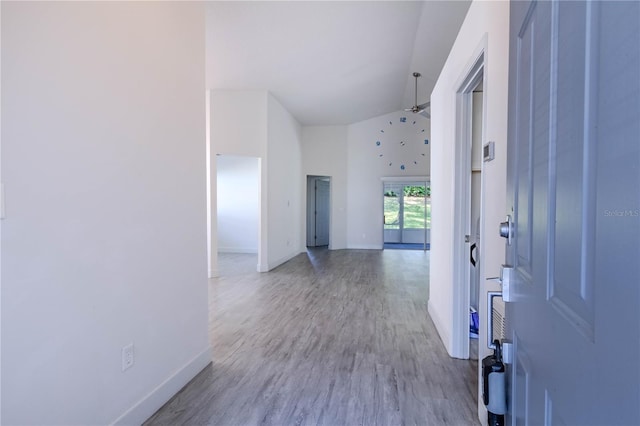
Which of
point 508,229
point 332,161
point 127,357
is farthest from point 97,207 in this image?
point 332,161

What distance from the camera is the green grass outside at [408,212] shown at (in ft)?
36.1

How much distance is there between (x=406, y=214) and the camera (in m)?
11.2

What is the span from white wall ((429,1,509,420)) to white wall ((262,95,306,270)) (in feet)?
11.7

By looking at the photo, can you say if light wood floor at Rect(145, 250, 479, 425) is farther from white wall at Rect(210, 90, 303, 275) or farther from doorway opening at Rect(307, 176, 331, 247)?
doorway opening at Rect(307, 176, 331, 247)

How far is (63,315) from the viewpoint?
56.9 inches

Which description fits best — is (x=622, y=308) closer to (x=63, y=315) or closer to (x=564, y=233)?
(x=564, y=233)

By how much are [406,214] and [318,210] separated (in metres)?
2.94

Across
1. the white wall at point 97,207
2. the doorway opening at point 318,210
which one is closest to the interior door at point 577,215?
the white wall at point 97,207

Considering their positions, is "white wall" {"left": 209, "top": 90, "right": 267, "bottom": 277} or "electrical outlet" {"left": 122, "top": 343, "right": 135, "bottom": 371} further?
"white wall" {"left": 209, "top": 90, "right": 267, "bottom": 277}

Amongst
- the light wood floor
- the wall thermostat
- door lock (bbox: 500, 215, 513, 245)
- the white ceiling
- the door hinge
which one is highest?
the white ceiling

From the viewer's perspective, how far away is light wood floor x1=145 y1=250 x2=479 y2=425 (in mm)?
2015

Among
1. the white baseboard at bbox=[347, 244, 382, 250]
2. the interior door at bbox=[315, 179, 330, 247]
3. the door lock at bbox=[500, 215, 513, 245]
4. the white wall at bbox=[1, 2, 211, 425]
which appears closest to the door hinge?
the door lock at bbox=[500, 215, 513, 245]

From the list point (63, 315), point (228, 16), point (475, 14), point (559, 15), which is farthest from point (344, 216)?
point (559, 15)

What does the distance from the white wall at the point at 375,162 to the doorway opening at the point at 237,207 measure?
106 inches
